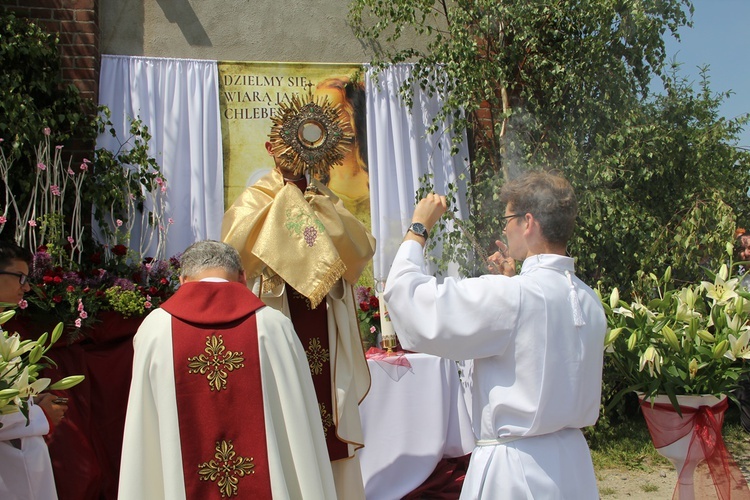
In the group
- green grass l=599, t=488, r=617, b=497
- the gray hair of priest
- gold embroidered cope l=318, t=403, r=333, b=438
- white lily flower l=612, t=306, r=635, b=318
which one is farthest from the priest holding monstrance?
green grass l=599, t=488, r=617, b=497

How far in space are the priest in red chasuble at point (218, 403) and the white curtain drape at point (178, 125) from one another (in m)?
3.74

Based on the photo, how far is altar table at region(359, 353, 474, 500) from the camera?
507 cm

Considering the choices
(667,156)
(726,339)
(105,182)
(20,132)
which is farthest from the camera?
(667,156)

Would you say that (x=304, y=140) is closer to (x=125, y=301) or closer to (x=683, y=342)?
(x=125, y=301)

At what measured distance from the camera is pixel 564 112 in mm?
6371

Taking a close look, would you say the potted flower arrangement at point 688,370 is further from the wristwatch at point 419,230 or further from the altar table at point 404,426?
the altar table at point 404,426

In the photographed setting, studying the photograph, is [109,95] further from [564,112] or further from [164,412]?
[164,412]

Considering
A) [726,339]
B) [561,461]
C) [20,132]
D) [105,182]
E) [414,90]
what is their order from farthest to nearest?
[414,90], [105,182], [20,132], [726,339], [561,461]

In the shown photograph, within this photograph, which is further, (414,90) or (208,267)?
(414,90)

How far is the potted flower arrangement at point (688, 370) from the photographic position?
303 centimetres

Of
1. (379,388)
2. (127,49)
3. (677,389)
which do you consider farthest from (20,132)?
(677,389)

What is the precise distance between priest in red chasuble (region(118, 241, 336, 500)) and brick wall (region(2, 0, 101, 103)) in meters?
4.12

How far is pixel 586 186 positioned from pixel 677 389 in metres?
3.25

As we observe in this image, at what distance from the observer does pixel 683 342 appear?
10.1 feet
